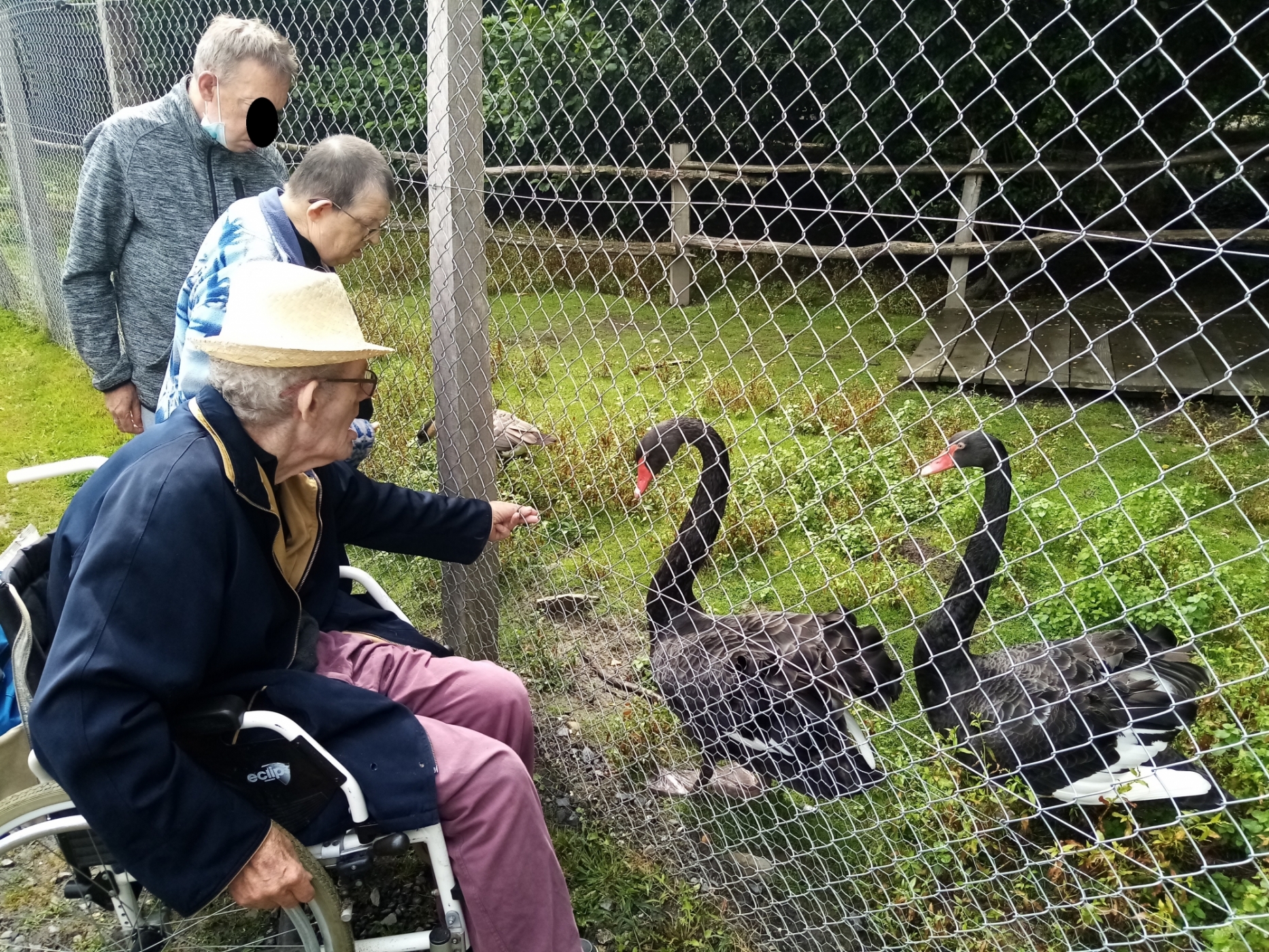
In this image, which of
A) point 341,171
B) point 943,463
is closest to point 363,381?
point 341,171

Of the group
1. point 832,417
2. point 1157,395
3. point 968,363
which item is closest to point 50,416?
point 832,417

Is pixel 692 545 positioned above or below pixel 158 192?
below

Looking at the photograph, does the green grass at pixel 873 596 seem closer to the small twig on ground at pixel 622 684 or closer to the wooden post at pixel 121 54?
the small twig on ground at pixel 622 684

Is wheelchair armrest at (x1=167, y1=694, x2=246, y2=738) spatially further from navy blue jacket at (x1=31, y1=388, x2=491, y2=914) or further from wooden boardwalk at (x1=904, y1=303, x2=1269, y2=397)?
wooden boardwalk at (x1=904, y1=303, x2=1269, y2=397)

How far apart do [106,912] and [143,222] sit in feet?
7.16

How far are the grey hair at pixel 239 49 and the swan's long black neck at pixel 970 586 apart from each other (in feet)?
8.53

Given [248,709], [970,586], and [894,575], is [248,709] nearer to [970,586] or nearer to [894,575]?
[894,575]

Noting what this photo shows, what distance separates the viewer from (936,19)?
22.8ft

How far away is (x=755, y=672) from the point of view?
2.74 meters

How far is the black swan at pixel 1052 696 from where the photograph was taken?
2.73 meters

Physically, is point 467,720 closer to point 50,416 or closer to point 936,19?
point 50,416

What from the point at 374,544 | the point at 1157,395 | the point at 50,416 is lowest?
the point at 1157,395

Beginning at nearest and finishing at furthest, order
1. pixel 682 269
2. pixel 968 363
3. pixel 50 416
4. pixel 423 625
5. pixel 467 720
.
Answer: pixel 467 720 → pixel 423 625 → pixel 50 416 → pixel 968 363 → pixel 682 269

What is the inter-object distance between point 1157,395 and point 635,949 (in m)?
6.12
